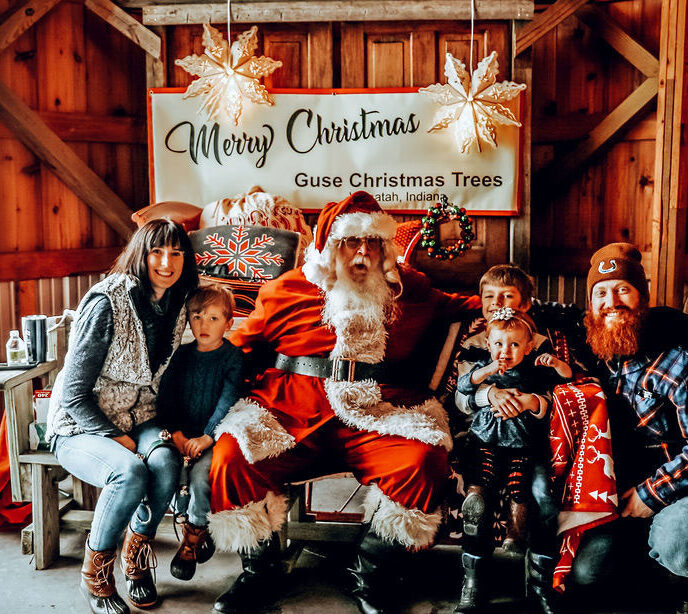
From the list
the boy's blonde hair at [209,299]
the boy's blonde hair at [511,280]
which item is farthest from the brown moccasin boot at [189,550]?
the boy's blonde hair at [511,280]

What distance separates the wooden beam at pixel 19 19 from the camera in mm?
4820

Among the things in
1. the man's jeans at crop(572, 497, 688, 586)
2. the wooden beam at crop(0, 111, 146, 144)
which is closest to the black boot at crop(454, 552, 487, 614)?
the man's jeans at crop(572, 497, 688, 586)

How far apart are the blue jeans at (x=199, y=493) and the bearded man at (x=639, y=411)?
4.85 feet

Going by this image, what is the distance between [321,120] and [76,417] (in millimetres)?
2709

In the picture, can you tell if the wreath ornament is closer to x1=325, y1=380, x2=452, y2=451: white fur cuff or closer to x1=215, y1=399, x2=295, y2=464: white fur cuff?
x1=325, y1=380, x2=452, y2=451: white fur cuff

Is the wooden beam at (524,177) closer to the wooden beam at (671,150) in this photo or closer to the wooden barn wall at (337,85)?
the wooden barn wall at (337,85)

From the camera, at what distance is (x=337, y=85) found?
4.93 meters

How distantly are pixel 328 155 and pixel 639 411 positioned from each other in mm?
2747

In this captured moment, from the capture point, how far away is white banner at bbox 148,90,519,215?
4809 millimetres

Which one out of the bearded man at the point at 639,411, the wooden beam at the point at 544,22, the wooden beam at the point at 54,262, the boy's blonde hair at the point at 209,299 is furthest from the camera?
the wooden beam at the point at 54,262

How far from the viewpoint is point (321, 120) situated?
4871 millimetres

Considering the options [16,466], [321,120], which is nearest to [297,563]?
[16,466]

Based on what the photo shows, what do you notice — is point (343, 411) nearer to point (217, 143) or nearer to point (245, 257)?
point (245, 257)

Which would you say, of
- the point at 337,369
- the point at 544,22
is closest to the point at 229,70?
the point at 544,22
